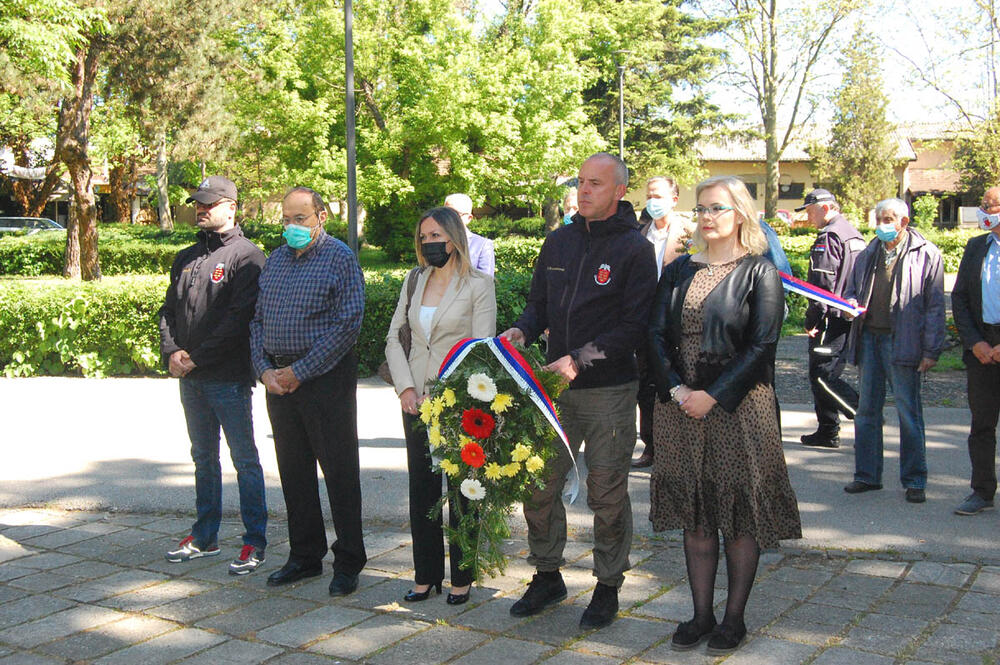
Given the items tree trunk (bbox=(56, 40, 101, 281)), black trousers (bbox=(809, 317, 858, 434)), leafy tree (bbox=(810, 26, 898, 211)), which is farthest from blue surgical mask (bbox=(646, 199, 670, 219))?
→ leafy tree (bbox=(810, 26, 898, 211))

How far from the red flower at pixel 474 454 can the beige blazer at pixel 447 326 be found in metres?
0.49

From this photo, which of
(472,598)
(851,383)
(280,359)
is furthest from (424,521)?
(851,383)

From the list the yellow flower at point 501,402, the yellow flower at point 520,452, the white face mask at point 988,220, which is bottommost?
the yellow flower at point 520,452

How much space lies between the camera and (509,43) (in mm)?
26781

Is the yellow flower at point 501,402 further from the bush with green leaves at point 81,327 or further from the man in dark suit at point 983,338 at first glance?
the bush with green leaves at point 81,327

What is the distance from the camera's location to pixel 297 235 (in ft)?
16.4

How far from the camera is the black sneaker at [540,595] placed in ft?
14.9

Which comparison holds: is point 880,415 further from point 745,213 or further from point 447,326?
point 447,326

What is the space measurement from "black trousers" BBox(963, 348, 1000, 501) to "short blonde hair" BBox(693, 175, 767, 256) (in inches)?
104

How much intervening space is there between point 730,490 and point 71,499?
494 cm

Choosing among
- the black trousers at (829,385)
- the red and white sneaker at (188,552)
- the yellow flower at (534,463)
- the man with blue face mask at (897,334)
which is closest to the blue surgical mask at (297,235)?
the yellow flower at (534,463)

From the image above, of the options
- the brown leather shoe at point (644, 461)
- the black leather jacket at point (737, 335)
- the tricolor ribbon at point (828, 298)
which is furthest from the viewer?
the brown leather shoe at point (644, 461)

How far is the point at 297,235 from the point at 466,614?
2.09 metres

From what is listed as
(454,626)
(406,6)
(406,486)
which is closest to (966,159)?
(406,6)
